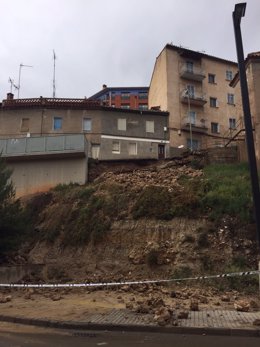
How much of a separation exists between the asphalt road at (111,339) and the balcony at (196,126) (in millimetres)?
40732

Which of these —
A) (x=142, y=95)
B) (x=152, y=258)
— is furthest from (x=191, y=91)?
(x=142, y=95)

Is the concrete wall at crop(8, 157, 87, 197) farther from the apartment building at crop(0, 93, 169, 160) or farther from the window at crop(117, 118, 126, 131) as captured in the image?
the window at crop(117, 118, 126, 131)

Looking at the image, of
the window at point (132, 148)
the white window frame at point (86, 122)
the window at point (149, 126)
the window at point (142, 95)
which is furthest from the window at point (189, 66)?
the window at point (142, 95)

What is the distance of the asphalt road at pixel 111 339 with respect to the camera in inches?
327

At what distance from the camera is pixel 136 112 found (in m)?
45.6

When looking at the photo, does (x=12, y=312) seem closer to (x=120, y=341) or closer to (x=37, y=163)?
(x=120, y=341)

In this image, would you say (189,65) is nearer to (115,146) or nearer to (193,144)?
(193,144)

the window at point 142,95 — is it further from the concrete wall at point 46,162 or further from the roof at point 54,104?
the concrete wall at point 46,162

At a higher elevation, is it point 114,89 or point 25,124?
point 114,89

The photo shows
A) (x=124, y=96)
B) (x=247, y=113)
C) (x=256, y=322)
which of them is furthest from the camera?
(x=124, y=96)

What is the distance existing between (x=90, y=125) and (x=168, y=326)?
36.1m

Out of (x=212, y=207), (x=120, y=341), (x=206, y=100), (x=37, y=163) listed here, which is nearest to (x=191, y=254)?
(x=212, y=207)

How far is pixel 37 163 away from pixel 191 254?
19.0 metres

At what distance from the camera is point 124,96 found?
99938mm
